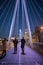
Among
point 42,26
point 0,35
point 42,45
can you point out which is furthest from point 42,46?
point 42,26

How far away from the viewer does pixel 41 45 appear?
22.7 meters

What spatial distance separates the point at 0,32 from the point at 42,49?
7022mm

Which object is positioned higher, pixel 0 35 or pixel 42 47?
pixel 0 35

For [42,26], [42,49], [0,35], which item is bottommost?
[42,49]

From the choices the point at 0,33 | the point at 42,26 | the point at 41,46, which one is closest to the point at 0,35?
the point at 0,33

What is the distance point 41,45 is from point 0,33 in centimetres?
622

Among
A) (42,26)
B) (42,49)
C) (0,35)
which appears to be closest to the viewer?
(42,49)

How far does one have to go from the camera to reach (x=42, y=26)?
59750 mm

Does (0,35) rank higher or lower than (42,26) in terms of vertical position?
lower

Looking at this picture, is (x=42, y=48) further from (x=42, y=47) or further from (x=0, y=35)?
(x=0, y=35)

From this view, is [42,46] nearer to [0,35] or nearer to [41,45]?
[41,45]

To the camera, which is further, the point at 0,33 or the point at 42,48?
the point at 0,33

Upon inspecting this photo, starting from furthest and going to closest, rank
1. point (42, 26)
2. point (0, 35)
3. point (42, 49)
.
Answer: point (42, 26) → point (0, 35) → point (42, 49)

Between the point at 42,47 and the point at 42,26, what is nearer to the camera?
the point at 42,47
